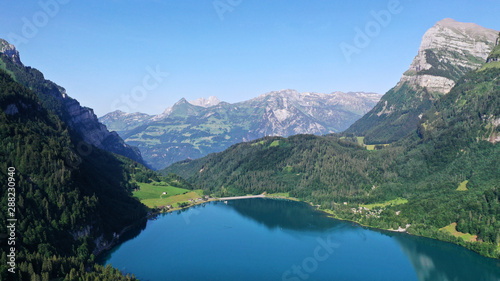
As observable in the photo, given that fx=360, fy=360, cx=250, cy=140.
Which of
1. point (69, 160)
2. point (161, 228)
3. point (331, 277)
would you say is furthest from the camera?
point (161, 228)

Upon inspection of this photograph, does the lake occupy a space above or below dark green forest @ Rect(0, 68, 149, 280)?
below

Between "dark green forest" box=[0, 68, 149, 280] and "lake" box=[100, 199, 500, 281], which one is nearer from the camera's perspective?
"dark green forest" box=[0, 68, 149, 280]

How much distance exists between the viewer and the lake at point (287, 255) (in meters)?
119

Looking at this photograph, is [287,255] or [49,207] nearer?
[49,207]

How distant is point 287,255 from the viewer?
5472 inches

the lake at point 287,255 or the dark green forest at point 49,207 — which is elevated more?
the dark green forest at point 49,207

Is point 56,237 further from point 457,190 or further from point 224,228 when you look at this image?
point 457,190

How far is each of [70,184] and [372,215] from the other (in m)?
144

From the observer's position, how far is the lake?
119m

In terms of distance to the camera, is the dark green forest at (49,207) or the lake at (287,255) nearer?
the dark green forest at (49,207)

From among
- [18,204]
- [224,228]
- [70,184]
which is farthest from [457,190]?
[18,204]

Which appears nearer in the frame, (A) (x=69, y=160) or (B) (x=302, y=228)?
(A) (x=69, y=160)

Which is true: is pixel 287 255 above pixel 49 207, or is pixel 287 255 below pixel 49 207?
below

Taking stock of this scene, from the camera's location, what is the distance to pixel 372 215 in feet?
621
